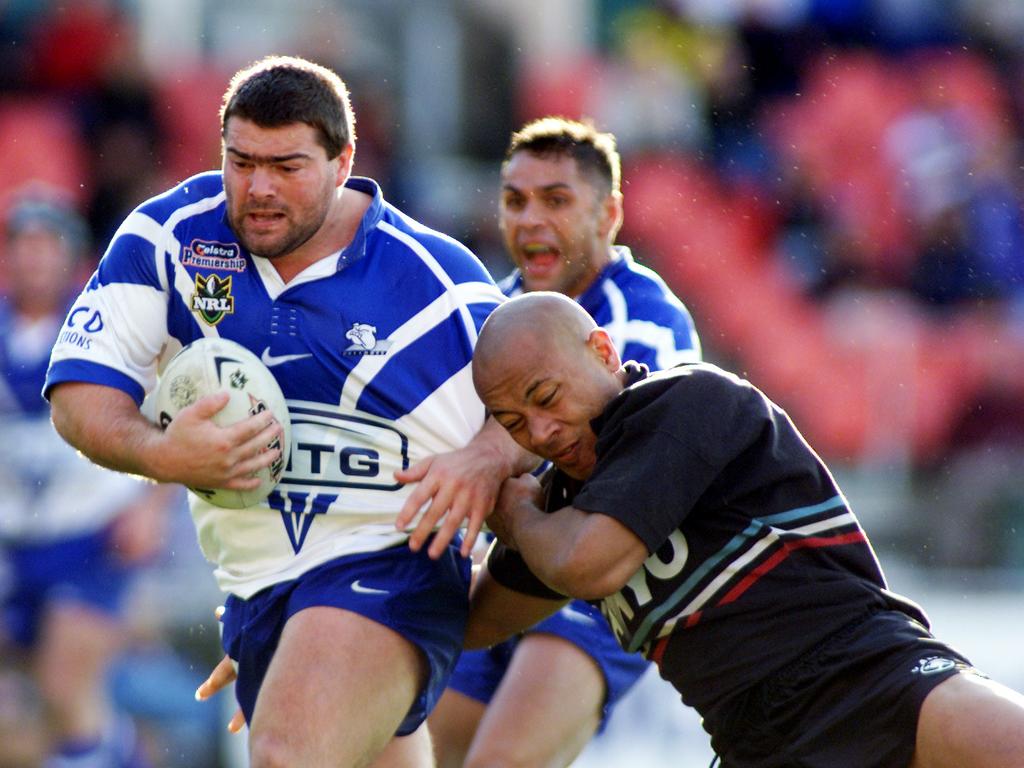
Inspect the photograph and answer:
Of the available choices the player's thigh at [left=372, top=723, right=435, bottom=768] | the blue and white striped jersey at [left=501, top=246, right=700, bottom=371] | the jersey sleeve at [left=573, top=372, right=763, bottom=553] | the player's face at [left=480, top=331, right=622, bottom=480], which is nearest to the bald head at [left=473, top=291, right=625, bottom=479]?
the player's face at [left=480, top=331, right=622, bottom=480]

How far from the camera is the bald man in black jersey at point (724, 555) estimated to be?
162 inches

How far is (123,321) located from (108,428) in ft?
1.18

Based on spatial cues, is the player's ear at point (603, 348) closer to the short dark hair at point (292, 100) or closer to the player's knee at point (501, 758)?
the short dark hair at point (292, 100)

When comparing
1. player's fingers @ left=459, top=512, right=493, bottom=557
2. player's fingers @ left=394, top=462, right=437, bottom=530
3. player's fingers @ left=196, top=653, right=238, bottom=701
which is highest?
player's fingers @ left=394, top=462, right=437, bottom=530

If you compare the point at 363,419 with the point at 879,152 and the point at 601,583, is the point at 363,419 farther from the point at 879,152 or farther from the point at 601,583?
the point at 879,152

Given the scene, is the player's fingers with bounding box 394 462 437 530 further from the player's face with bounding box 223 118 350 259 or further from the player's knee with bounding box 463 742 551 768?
the player's knee with bounding box 463 742 551 768

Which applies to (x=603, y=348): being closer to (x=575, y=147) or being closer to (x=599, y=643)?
(x=599, y=643)

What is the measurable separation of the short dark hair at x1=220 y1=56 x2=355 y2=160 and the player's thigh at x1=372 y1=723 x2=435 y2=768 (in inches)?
70.8

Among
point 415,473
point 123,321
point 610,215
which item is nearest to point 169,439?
point 123,321

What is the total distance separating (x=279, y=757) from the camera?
14.3ft

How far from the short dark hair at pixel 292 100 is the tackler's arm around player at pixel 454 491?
0.98 meters

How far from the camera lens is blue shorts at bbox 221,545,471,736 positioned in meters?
4.78

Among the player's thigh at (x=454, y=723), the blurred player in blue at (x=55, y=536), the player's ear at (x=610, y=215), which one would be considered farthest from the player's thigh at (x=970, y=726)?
the blurred player in blue at (x=55, y=536)

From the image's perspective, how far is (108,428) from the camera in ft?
15.3
